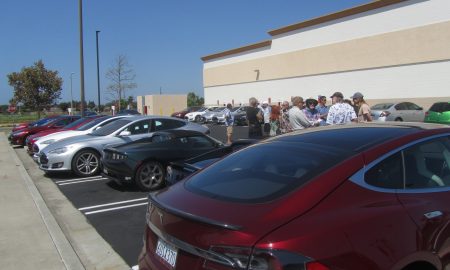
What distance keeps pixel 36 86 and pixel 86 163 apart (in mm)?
29773

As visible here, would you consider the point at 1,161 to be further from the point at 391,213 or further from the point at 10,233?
the point at 391,213

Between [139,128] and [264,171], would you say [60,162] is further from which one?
[264,171]

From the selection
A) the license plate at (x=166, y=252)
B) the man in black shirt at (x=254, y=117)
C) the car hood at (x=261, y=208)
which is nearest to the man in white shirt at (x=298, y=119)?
the man in black shirt at (x=254, y=117)

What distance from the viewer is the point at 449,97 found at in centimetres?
2803

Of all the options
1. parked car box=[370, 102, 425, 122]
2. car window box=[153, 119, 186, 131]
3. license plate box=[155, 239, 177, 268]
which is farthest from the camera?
parked car box=[370, 102, 425, 122]

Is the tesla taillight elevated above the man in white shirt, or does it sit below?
below

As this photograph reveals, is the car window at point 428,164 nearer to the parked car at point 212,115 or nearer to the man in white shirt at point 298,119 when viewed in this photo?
the man in white shirt at point 298,119

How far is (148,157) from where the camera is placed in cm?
881

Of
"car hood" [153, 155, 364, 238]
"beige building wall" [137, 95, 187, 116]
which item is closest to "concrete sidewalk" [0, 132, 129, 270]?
"car hood" [153, 155, 364, 238]

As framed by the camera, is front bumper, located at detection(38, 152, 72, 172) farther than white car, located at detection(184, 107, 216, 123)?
No

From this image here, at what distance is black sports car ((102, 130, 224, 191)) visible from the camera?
8.73 m

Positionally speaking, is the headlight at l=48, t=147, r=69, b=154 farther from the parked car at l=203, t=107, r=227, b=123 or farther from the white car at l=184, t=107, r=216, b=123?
the white car at l=184, t=107, r=216, b=123

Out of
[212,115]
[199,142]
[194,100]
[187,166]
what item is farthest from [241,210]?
[194,100]

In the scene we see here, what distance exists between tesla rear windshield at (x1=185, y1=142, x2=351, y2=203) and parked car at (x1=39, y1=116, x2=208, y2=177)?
311 inches
